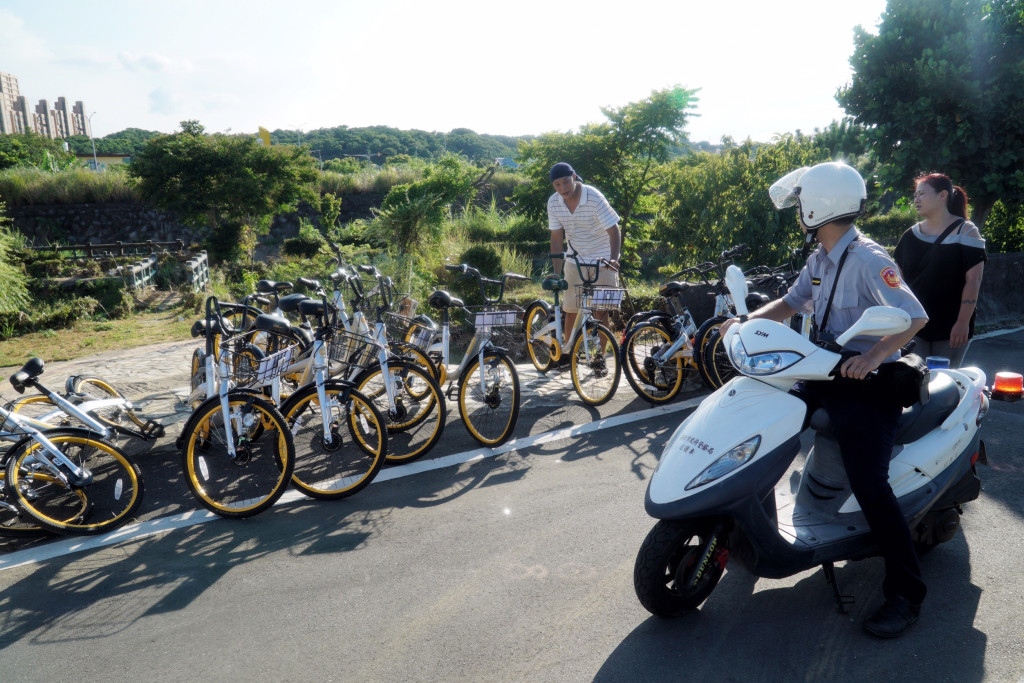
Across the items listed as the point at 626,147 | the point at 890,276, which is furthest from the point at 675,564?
the point at 626,147

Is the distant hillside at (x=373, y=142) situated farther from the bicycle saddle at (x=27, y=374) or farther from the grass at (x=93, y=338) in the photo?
the bicycle saddle at (x=27, y=374)

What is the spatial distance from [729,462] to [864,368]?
0.60 m

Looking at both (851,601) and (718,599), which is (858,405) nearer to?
(851,601)

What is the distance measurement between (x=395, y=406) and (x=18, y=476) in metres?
2.18

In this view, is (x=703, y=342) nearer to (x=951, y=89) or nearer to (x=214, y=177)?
(x=951, y=89)

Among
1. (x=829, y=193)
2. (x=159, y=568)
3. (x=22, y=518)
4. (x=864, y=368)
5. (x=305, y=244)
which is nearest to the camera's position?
(x=864, y=368)

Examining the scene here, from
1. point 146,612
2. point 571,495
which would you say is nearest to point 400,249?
point 571,495

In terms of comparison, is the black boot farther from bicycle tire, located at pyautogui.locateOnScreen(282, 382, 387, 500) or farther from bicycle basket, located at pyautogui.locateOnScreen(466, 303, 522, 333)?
bicycle basket, located at pyautogui.locateOnScreen(466, 303, 522, 333)

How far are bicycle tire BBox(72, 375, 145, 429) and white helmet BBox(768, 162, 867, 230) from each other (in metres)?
4.08

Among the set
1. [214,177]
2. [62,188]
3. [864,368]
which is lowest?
[864,368]

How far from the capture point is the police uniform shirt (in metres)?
2.66

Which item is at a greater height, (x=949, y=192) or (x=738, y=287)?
(x=949, y=192)

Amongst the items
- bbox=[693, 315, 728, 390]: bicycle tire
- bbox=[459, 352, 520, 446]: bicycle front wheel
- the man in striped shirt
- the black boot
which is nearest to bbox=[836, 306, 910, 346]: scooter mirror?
the black boot

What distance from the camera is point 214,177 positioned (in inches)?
712
